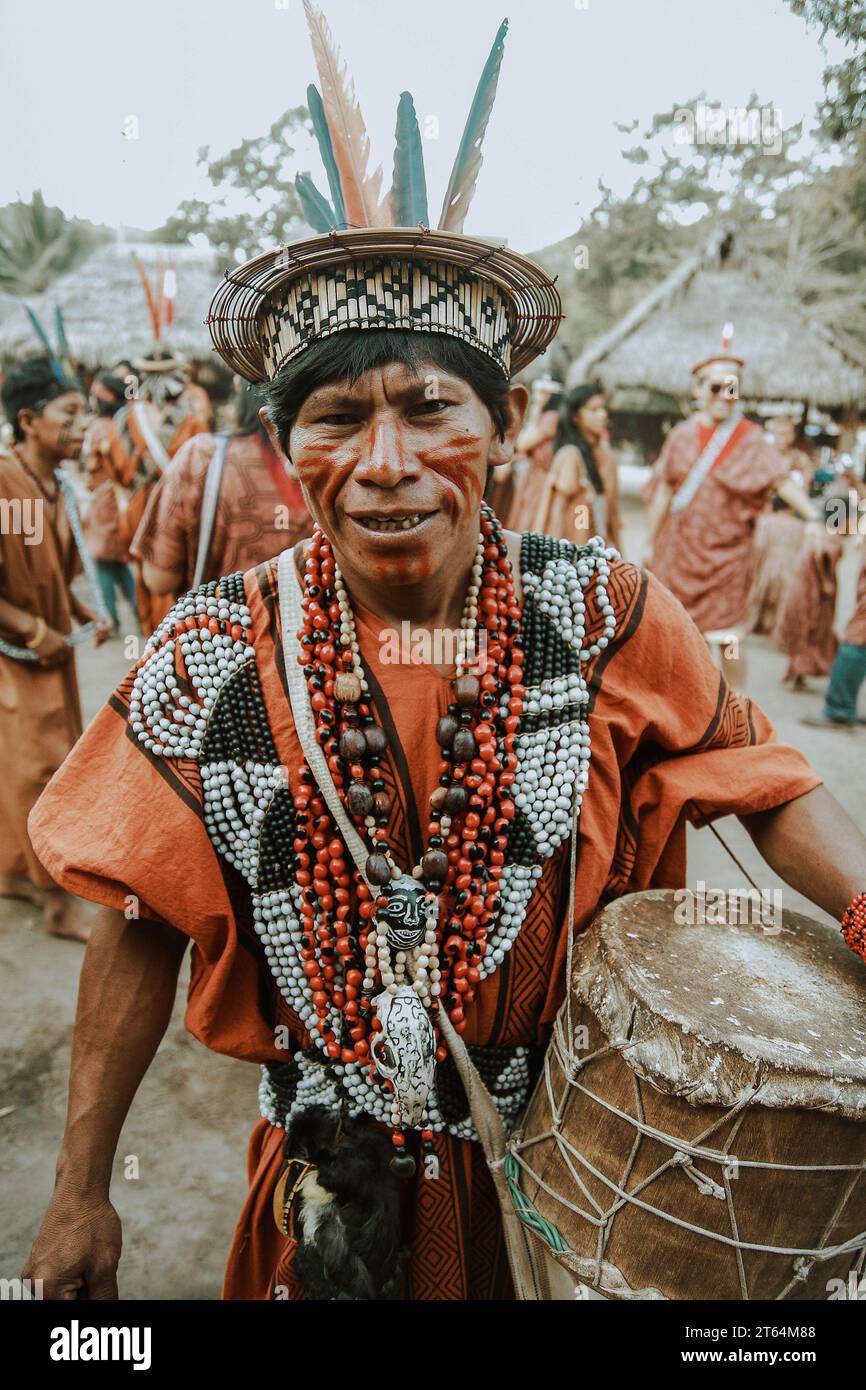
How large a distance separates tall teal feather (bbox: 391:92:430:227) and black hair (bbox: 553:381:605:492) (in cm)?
550

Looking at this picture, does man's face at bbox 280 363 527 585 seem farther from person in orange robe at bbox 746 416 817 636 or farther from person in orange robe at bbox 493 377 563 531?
person in orange robe at bbox 746 416 817 636

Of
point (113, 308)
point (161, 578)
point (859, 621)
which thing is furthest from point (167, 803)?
point (113, 308)

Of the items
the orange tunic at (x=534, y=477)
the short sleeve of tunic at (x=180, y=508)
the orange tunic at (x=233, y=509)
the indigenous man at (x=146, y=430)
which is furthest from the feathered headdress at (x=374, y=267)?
the orange tunic at (x=534, y=477)

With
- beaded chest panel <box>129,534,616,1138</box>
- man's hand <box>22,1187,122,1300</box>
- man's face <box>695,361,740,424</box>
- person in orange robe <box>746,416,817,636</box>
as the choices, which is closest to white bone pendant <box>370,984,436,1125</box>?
beaded chest panel <box>129,534,616,1138</box>

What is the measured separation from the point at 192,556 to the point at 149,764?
283 centimetres

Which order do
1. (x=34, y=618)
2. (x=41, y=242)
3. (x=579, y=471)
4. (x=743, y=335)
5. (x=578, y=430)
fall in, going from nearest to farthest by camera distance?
(x=34, y=618), (x=579, y=471), (x=578, y=430), (x=743, y=335), (x=41, y=242)

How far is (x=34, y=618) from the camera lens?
441cm

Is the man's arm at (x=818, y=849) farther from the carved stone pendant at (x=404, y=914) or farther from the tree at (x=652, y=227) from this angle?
the tree at (x=652, y=227)

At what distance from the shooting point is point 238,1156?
3111 mm

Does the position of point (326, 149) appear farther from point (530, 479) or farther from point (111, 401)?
point (111, 401)

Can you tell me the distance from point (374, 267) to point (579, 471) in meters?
5.52

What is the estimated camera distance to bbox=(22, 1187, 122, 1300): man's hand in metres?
1.57

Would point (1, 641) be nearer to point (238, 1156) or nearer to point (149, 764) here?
point (238, 1156)
